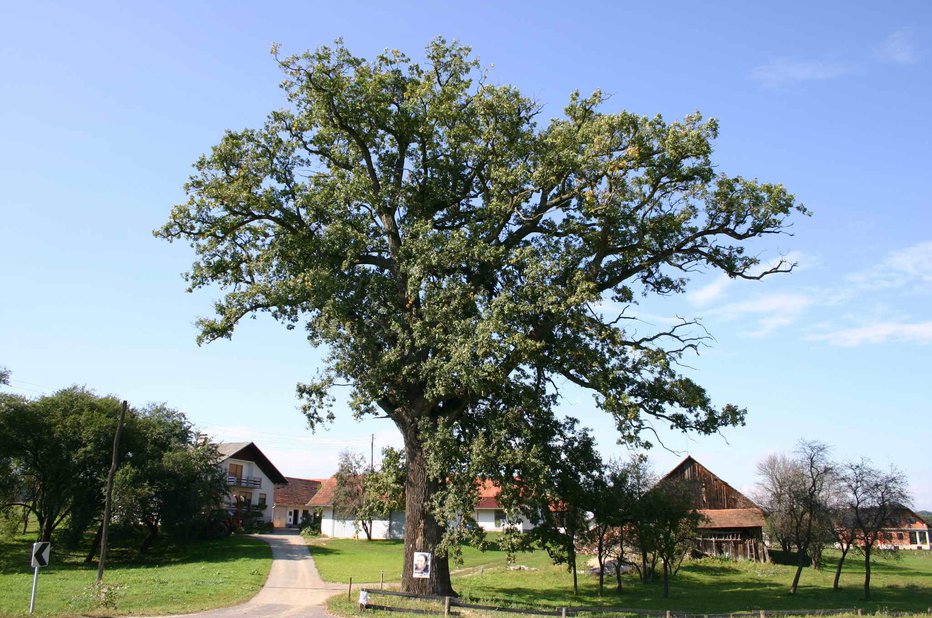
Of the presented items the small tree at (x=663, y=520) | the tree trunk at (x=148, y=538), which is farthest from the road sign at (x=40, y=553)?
the tree trunk at (x=148, y=538)

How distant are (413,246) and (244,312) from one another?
22.3 ft

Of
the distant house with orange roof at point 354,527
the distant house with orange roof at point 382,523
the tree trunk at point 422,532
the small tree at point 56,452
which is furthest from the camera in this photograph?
the distant house with orange roof at point 382,523

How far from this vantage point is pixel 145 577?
32.1 meters

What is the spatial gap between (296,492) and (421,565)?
223 ft

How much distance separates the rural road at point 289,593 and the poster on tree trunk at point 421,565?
310cm

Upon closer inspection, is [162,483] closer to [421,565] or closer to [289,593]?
[289,593]

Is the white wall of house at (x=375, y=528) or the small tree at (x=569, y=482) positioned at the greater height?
the small tree at (x=569, y=482)

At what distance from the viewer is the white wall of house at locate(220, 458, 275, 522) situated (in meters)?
70.6

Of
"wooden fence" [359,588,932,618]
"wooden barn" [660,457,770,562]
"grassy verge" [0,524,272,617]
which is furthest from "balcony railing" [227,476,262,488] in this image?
"wooden fence" [359,588,932,618]

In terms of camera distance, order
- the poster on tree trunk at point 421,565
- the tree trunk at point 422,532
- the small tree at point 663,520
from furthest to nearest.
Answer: the small tree at point 663,520 < the tree trunk at point 422,532 < the poster on tree trunk at point 421,565

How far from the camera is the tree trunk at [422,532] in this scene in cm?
2278

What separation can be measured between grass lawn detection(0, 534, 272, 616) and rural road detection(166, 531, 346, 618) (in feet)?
2.19

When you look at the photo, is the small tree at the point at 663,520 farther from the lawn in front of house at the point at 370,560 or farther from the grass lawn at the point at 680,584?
the lawn in front of house at the point at 370,560

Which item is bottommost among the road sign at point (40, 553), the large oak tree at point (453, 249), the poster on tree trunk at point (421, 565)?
the poster on tree trunk at point (421, 565)
